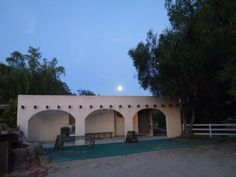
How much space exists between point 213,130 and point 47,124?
12.2 m

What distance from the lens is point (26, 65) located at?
25.8m

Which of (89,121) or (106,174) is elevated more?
(89,121)

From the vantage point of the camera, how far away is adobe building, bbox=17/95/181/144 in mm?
15284

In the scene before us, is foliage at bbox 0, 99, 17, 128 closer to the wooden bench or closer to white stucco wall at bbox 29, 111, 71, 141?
white stucco wall at bbox 29, 111, 71, 141

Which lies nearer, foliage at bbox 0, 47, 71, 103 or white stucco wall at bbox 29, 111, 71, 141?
white stucco wall at bbox 29, 111, 71, 141

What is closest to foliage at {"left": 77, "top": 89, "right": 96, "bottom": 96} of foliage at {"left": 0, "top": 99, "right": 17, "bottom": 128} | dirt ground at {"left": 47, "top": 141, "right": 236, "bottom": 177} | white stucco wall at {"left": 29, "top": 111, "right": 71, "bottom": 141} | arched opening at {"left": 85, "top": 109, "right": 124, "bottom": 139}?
arched opening at {"left": 85, "top": 109, "right": 124, "bottom": 139}

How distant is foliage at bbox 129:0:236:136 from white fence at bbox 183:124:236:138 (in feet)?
3.01

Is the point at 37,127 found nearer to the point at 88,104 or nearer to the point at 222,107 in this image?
the point at 88,104

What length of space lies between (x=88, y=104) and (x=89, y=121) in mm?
3251

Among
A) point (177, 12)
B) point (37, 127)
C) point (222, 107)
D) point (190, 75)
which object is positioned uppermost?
point (177, 12)

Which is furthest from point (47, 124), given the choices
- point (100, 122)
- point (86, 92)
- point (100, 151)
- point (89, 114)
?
point (86, 92)

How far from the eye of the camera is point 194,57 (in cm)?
1292

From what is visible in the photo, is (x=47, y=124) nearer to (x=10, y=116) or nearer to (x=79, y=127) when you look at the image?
(x=10, y=116)

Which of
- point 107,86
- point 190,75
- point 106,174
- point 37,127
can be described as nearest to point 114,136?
point 37,127
